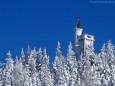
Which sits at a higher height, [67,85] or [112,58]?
[112,58]

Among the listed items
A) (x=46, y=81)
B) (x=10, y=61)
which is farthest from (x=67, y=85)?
(x=10, y=61)

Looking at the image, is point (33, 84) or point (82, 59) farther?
point (82, 59)

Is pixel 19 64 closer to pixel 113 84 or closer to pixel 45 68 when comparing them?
pixel 45 68

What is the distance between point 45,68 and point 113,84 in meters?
22.0

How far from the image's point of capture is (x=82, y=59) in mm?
198500

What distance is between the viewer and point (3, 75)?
189 metres

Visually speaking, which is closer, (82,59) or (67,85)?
(67,85)

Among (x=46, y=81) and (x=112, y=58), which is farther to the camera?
(x=112, y=58)

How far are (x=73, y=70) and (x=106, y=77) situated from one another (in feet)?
28.7

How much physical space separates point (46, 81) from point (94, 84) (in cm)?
1170

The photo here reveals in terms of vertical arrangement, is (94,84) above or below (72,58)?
below

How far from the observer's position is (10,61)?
19150 cm

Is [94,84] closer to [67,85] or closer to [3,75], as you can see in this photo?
[67,85]

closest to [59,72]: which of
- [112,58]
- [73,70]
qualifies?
[73,70]
